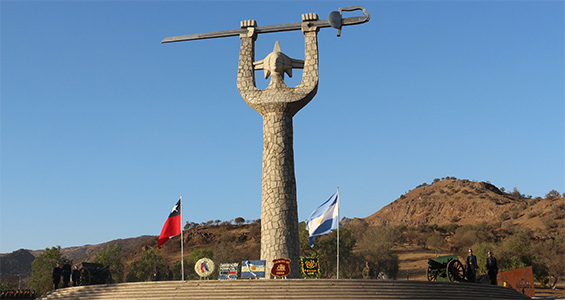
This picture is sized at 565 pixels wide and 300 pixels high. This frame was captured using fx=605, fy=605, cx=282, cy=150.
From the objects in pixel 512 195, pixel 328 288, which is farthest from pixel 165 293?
pixel 512 195

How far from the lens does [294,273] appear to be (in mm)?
24516

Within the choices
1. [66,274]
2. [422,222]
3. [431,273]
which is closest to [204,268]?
[66,274]

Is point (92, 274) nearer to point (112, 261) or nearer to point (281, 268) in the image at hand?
point (281, 268)

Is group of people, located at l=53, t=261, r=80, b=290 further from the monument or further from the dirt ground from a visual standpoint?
the dirt ground

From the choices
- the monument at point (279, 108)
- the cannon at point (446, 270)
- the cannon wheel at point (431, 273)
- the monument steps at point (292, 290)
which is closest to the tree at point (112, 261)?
the monument at point (279, 108)

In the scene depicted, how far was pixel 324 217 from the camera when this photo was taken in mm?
25031

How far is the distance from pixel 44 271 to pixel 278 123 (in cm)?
2803

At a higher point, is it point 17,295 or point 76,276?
point 76,276

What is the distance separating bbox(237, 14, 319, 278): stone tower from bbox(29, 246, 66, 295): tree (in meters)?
24.9

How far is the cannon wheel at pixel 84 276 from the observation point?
2434cm

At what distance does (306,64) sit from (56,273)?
13.6m

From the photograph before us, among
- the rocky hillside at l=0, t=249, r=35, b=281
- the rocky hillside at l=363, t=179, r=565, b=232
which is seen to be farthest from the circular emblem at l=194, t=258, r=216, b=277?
the rocky hillside at l=0, t=249, r=35, b=281

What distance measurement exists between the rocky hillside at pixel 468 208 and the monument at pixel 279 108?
56406 millimetres

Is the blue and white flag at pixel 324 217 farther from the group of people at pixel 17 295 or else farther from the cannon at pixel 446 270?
the group of people at pixel 17 295
